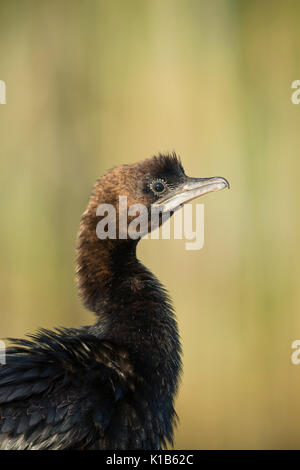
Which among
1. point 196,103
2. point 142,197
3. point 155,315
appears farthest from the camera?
point 196,103

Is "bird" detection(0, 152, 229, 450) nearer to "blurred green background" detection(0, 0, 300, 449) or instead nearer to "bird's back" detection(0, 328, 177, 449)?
"bird's back" detection(0, 328, 177, 449)

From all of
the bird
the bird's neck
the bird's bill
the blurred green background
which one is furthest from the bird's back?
the blurred green background

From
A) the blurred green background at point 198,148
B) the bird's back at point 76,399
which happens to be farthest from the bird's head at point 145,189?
the blurred green background at point 198,148

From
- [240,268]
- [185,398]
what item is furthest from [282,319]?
[185,398]

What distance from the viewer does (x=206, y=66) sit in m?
6.80

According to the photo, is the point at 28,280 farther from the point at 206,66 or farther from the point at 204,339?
the point at 206,66

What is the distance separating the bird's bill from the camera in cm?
363

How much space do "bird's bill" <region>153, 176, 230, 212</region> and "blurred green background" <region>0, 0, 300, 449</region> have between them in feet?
9.54

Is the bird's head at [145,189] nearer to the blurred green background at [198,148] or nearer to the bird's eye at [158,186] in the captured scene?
the bird's eye at [158,186]

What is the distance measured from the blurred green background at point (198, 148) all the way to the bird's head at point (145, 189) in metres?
2.93

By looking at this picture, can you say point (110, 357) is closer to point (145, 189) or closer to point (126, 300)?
point (126, 300)

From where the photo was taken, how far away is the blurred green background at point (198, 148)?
22.1 feet
